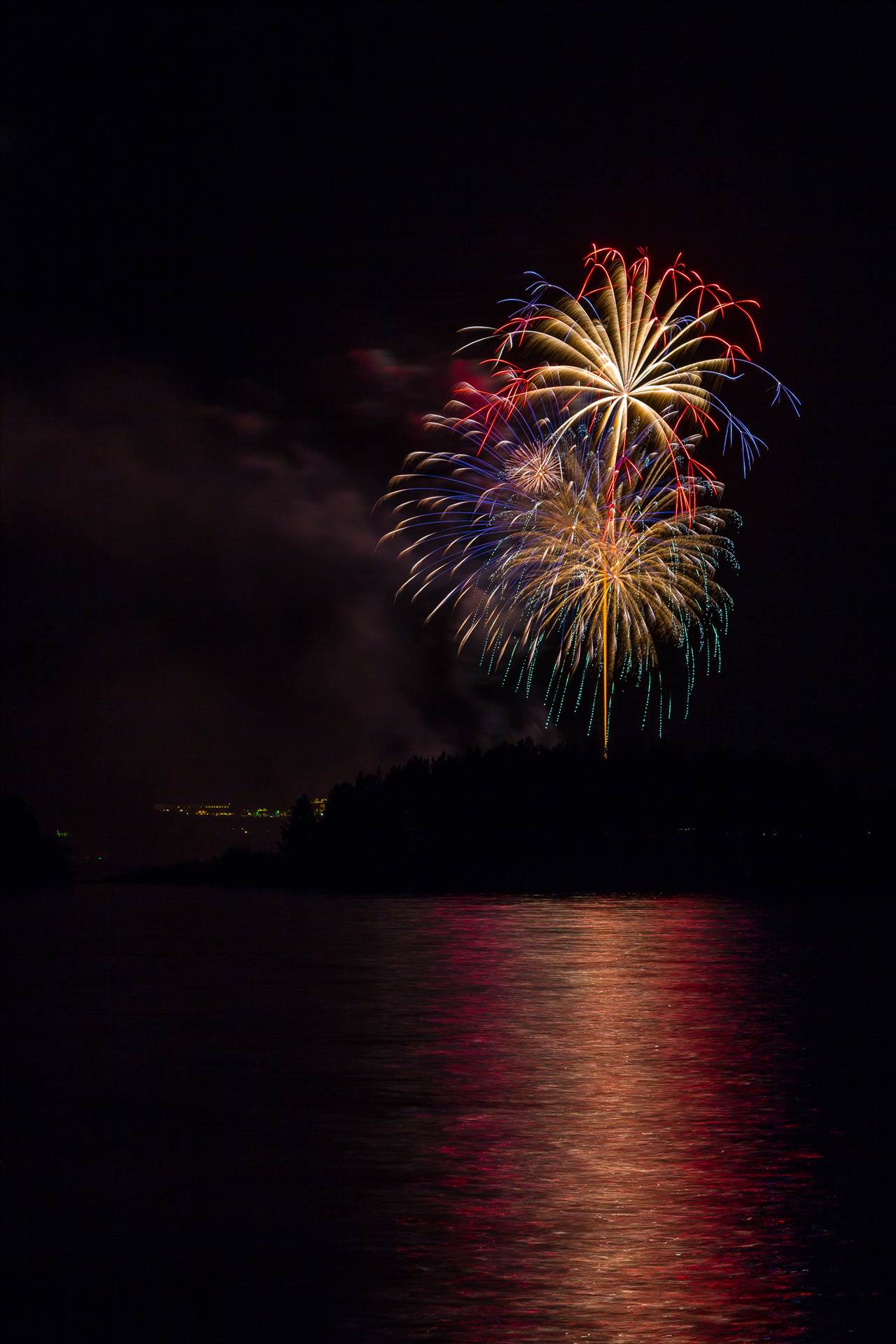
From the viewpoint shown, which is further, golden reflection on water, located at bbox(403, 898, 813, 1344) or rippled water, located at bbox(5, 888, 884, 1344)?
rippled water, located at bbox(5, 888, 884, 1344)

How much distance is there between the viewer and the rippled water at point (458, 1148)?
6914 mm

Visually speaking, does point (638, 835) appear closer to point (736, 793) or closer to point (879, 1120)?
point (736, 793)

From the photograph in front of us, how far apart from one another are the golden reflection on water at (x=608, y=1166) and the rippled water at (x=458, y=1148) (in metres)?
0.03

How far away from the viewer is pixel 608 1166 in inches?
375

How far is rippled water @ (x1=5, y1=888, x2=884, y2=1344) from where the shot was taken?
6.91 metres

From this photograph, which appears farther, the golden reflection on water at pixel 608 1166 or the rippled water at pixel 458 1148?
the rippled water at pixel 458 1148

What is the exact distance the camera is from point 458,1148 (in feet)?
33.0

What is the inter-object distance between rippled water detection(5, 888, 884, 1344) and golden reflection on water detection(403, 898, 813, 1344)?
0.09ft

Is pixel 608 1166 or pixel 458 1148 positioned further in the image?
pixel 458 1148

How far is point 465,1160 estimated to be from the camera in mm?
9672

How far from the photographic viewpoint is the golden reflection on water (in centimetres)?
681

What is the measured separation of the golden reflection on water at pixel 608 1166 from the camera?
22.4 feet

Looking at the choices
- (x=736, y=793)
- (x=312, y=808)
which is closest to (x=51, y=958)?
(x=312, y=808)

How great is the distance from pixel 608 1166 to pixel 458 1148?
0.96m
